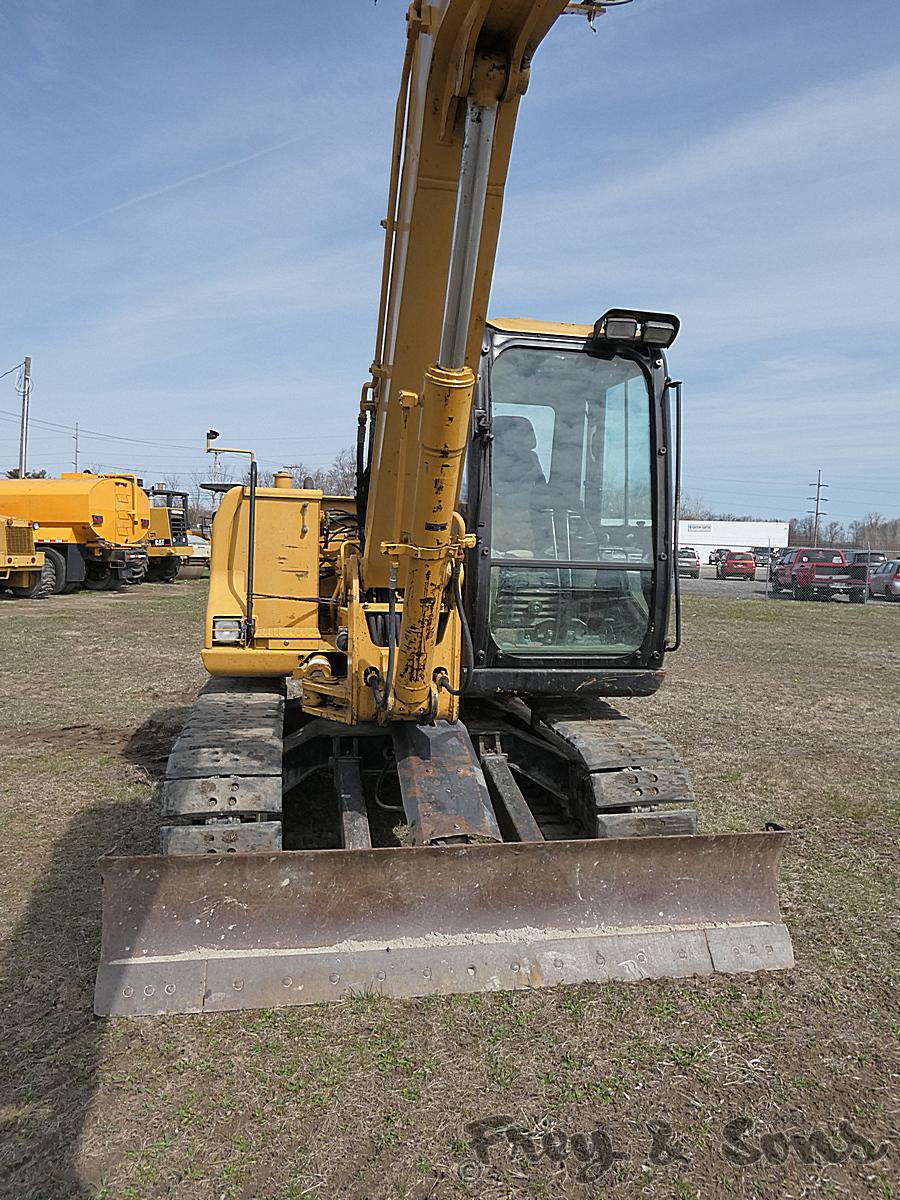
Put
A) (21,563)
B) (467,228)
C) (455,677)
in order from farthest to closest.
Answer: (21,563) < (455,677) < (467,228)

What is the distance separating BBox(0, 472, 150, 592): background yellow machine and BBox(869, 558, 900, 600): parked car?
2176 cm

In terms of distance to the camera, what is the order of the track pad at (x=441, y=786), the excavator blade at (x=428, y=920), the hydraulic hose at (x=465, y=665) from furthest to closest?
the hydraulic hose at (x=465, y=665), the track pad at (x=441, y=786), the excavator blade at (x=428, y=920)

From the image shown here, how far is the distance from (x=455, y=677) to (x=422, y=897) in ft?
4.03

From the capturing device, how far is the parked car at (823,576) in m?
28.1

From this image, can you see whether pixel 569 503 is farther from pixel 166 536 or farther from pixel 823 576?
pixel 823 576

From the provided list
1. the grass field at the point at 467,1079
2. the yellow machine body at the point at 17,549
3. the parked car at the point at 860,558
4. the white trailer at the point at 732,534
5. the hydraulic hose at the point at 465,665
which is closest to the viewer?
the grass field at the point at 467,1079

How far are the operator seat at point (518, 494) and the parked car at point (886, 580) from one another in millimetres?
27135

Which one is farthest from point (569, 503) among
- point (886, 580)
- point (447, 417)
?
point (886, 580)

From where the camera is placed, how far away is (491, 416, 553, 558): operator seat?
4.66 meters

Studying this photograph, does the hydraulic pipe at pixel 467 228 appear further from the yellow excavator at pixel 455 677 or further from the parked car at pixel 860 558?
the parked car at pixel 860 558

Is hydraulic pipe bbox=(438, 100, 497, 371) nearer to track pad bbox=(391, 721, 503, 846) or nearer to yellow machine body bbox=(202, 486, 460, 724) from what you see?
yellow machine body bbox=(202, 486, 460, 724)

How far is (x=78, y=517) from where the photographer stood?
2173cm

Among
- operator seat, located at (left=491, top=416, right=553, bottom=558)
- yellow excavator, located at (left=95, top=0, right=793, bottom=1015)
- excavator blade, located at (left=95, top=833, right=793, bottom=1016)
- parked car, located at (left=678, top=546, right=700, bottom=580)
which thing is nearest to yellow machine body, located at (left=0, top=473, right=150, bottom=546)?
yellow excavator, located at (left=95, top=0, right=793, bottom=1015)

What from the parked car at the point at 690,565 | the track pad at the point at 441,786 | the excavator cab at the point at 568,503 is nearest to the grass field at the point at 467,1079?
the track pad at the point at 441,786
